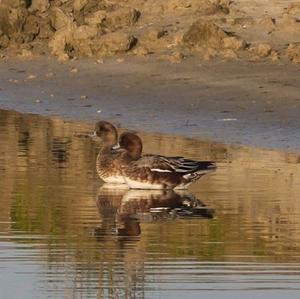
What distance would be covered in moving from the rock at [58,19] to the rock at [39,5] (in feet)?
2.51

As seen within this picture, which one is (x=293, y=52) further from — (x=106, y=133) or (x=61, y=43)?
(x=106, y=133)

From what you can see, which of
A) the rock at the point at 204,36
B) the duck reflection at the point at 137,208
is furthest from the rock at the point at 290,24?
the duck reflection at the point at 137,208

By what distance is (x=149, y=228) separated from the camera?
11539 millimetres

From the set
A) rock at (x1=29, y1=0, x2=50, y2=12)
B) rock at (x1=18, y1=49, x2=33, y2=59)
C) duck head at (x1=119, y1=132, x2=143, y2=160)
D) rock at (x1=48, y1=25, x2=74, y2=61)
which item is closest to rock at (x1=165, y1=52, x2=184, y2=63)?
rock at (x1=48, y1=25, x2=74, y2=61)

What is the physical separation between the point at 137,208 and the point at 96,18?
12.3 metres

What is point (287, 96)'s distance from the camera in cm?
1900

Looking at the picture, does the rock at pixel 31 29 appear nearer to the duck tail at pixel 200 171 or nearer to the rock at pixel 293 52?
the rock at pixel 293 52

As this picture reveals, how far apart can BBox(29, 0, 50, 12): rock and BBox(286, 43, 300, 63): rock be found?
5660 mm

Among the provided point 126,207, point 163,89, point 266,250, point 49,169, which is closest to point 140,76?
point 163,89

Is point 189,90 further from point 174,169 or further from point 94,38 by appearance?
point 174,169

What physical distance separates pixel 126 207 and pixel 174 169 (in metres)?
1.14

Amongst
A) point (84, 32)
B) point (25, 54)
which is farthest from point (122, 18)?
point (25, 54)

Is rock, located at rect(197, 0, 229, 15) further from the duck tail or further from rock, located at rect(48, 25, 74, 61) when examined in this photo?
the duck tail

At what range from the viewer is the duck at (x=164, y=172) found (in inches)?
544
